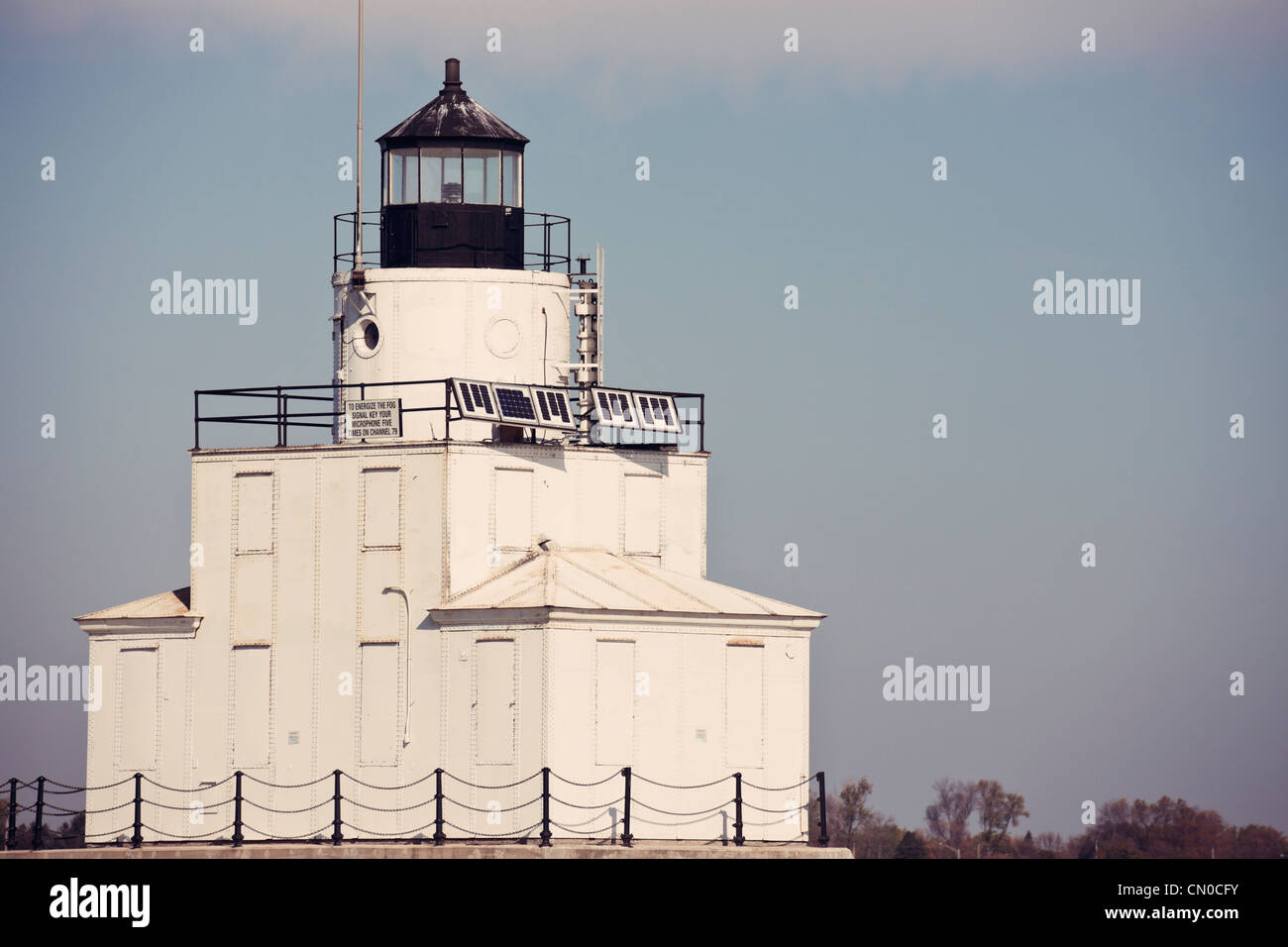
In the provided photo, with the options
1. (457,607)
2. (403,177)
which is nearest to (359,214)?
(403,177)

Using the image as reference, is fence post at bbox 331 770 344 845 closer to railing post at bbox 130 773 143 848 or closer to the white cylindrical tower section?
railing post at bbox 130 773 143 848

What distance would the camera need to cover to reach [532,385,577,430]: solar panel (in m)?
58.1

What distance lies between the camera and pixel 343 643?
184 ft

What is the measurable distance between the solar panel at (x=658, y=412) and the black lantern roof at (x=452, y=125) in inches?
219

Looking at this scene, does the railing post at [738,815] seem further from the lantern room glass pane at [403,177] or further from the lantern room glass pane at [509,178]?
the lantern room glass pane at [403,177]

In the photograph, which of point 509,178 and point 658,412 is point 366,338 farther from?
point 658,412

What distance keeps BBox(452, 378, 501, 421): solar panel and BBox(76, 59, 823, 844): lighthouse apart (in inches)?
2.6

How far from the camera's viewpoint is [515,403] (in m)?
57.8

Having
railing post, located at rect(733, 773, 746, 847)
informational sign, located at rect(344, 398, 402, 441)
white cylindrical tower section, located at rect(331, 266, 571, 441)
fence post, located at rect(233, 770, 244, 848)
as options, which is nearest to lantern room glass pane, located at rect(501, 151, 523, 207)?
white cylindrical tower section, located at rect(331, 266, 571, 441)

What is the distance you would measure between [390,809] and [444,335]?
9432 mm

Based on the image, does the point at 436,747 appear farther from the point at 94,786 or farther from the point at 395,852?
the point at 94,786

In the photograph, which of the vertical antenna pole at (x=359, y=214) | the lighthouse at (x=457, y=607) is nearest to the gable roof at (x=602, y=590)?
the lighthouse at (x=457, y=607)
